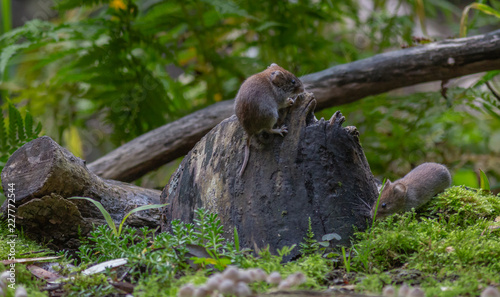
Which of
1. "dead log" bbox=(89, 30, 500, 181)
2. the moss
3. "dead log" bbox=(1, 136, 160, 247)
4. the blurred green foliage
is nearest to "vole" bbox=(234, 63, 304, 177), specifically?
the moss

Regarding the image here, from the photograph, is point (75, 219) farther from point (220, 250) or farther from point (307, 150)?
point (307, 150)

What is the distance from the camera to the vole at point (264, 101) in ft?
11.0

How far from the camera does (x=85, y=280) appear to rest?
8.50 feet

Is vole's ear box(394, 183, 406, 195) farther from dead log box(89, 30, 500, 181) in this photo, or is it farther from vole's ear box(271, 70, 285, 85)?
dead log box(89, 30, 500, 181)

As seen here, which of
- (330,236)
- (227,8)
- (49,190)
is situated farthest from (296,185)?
(227,8)

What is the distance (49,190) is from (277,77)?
2085 millimetres

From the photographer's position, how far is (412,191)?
4.24 meters

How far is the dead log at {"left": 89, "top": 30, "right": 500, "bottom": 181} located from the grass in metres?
2.46

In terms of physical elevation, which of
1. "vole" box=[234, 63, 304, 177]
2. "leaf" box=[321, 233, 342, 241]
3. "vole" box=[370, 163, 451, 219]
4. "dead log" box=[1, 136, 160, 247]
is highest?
"vole" box=[234, 63, 304, 177]

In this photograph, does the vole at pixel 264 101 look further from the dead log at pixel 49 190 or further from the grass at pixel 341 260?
the dead log at pixel 49 190

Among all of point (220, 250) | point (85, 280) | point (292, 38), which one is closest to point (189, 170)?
point (220, 250)

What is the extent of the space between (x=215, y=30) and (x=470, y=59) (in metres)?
3.71

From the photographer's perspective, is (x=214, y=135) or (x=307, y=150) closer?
(x=307, y=150)

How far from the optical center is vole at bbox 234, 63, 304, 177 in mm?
3363
